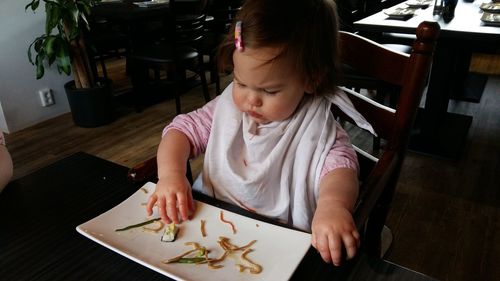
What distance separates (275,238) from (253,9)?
430 millimetres

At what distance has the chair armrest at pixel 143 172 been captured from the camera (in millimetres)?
771

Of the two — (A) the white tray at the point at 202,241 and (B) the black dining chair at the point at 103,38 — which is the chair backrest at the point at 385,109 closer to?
(A) the white tray at the point at 202,241

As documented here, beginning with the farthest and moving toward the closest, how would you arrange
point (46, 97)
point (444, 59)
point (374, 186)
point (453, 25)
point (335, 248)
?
point (46, 97)
point (444, 59)
point (453, 25)
point (374, 186)
point (335, 248)

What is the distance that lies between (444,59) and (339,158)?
186 centimetres

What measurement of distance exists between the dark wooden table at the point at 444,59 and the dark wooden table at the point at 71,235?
66.3 inches

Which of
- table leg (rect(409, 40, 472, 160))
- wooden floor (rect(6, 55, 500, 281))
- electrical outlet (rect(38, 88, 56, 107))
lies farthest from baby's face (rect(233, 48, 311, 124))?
electrical outlet (rect(38, 88, 56, 107))

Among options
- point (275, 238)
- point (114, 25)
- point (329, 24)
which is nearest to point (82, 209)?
point (275, 238)

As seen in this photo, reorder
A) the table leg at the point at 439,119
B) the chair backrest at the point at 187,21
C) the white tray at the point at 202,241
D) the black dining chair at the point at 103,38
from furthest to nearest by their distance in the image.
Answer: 1. the black dining chair at the point at 103,38
2. the chair backrest at the point at 187,21
3. the table leg at the point at 439,119
4. the white tray at the point at 202,241

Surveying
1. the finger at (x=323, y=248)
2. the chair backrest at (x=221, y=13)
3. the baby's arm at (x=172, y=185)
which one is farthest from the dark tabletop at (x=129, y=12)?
the finger at (x=323, y=248)

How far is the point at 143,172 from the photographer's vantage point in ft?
2.57

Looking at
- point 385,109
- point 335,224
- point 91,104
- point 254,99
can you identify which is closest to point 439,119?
point 385,109

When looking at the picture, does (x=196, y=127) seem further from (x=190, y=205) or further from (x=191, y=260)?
(x=191, y=260)

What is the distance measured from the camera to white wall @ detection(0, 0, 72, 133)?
2.77 metres

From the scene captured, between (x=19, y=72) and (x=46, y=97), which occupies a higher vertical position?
(x=19, y=72)
